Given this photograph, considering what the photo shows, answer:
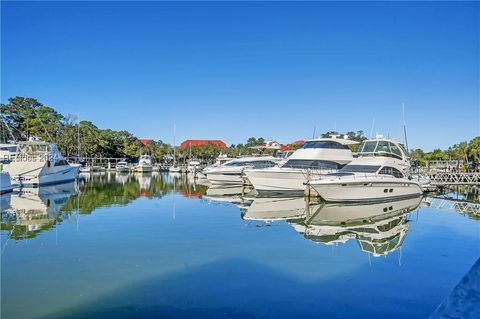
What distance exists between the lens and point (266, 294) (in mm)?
7703

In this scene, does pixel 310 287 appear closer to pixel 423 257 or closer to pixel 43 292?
pixel 423 257

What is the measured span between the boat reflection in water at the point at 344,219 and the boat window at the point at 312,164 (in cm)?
346

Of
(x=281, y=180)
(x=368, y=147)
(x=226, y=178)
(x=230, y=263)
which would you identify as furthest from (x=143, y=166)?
(x=230, y=263)

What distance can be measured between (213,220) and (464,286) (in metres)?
15.3

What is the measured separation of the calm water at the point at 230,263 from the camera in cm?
705

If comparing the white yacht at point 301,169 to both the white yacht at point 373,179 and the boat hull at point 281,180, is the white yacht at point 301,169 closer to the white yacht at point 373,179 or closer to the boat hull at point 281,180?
the boat hull at point 281,180

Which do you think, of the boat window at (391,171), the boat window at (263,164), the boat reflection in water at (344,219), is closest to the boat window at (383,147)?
the boat window at (391,171)

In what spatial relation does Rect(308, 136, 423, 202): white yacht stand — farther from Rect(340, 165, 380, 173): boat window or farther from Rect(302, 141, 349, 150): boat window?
Rect(302, 141, 349, 150): boat window

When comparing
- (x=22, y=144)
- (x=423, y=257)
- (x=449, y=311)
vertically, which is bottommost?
(x=423, y=257)

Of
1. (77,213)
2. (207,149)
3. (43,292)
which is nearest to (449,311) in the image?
(43,292)

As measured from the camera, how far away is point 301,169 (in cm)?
2694

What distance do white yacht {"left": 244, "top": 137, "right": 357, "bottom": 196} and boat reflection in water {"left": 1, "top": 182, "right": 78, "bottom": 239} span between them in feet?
43.2

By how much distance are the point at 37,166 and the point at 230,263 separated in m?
29.1

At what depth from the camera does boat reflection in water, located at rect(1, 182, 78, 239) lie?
45.8 ft
